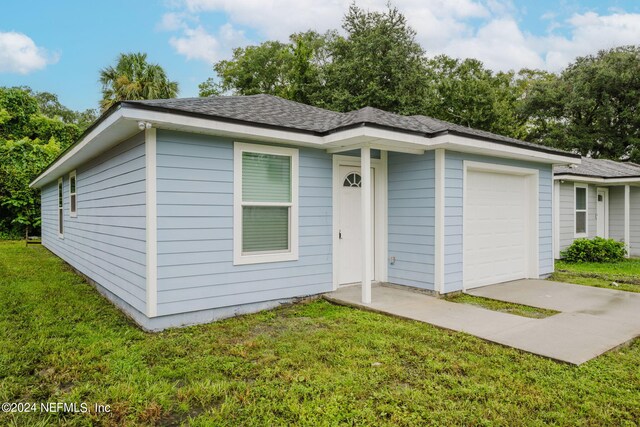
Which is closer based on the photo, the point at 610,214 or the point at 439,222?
the point at 439,222

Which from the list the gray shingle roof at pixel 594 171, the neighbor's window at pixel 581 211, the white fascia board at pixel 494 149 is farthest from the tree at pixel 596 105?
the white fascia board at pixel 494 149

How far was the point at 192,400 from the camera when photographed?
286 cm

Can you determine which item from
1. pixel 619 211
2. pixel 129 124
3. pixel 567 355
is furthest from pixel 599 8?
pixel 129 124

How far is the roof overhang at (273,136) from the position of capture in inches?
168

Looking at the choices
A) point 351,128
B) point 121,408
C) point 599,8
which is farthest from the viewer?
point 599,8

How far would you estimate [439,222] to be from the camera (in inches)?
233

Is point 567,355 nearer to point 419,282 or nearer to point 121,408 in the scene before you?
point 419,282

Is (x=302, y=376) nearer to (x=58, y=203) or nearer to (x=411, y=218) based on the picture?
(x=411, y=218)

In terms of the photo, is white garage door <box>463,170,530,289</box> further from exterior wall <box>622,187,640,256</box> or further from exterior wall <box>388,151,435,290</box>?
exterior wall <box>622,187,640,256</box>

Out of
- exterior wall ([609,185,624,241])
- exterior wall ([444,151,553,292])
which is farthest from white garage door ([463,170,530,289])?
exterior wall ([609,185,624,241])

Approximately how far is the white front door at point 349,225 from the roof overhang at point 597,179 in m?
7.11

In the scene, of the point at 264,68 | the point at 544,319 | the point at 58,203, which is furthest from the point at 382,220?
the point at 264,68

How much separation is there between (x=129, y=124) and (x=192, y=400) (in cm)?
310

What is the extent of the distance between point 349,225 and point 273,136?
6.73ft
